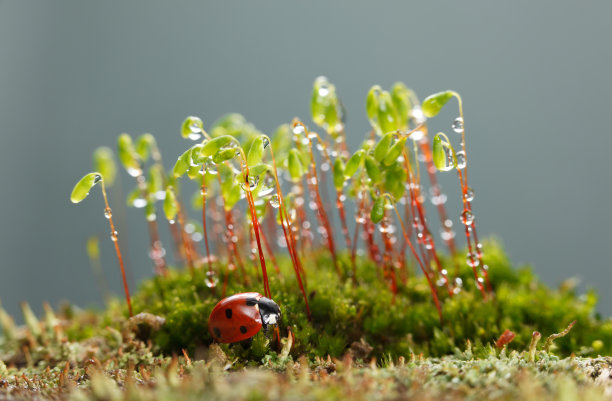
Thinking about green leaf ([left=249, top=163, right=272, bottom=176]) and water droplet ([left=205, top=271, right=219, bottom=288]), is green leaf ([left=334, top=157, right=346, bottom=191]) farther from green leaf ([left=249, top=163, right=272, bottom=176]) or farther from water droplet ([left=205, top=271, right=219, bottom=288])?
water droplet ([left=205, top=271, right=219, bottom=288])

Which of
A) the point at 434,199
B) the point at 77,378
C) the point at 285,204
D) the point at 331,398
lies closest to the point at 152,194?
the point at 285,204

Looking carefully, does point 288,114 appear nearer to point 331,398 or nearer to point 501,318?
point 501,318

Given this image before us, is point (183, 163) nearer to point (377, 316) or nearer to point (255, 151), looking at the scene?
point (255, 151)

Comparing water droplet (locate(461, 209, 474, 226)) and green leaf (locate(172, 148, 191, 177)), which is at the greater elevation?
green leaf (locate(172, 148, 191, 177))

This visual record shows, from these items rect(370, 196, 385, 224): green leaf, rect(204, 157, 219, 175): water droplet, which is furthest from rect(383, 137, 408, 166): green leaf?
rect(204, 157, 219, 175): water droplet

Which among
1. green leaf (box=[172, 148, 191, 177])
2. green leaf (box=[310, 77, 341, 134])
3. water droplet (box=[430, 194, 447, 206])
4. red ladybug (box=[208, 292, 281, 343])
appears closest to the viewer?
red ladybug (box=[208, 292, 281, 343])

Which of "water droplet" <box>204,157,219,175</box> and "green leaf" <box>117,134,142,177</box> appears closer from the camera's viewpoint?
"water droplet" <box>204,157,219,175</box>
